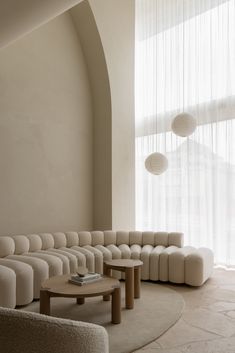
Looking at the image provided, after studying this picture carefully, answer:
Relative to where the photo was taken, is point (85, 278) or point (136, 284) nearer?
point (85, 278)

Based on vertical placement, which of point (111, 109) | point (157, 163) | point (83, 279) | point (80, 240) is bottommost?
point (83, 279)

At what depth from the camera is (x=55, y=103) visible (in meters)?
6.61

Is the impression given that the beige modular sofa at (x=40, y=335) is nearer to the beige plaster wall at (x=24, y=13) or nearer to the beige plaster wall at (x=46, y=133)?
the beige plaster wall at (x=24, y=13)

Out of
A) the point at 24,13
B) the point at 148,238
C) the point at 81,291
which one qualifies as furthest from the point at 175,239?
the point at 24,13

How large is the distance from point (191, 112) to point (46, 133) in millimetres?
2677

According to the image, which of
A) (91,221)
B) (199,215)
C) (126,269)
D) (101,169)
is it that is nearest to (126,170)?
(101,169)

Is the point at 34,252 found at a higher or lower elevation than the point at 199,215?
lower

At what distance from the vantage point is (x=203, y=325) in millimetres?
3523

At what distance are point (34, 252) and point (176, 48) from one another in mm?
4601

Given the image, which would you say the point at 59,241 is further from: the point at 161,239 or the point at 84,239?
the point at 161,239

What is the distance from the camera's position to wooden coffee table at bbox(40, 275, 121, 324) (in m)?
3.34

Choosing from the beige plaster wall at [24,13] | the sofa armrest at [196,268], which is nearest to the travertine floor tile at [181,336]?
the sofa armrest at [196,268]

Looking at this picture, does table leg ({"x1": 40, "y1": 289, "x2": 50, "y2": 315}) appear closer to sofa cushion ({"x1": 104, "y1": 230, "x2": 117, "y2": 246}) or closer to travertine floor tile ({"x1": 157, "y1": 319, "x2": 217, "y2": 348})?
travertine floor tile ({"x1": 157, "y1": 319, "x2": 217, "y2": 348})

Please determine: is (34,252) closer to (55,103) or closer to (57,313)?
(57,313)
